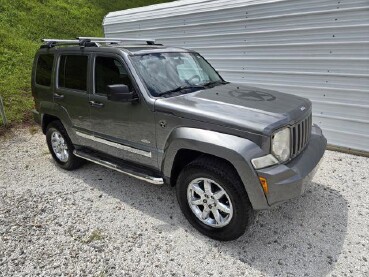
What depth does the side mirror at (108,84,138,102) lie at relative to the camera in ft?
11.0

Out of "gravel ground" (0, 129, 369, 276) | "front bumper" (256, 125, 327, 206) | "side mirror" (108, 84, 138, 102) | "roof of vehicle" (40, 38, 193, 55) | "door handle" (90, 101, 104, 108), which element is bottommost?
"gravel ground" (0, 129, 369, 276)

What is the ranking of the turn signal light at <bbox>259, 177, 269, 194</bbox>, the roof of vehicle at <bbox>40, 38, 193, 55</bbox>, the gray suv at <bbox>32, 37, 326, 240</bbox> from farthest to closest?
1. the roof of vehicle at <bbox>40, 38, 193, 55</bbox>
2. the gray suv at <bbox>32, 37, 326, 240</bbox>
3. the turn signal light at <bbox>259, 177, 269, 194</bbox>

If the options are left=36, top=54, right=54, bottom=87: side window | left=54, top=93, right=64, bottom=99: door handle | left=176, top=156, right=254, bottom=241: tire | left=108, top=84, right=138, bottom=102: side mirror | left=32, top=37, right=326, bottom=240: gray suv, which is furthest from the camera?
left=36, top=54, right=54, bottom=87: side window

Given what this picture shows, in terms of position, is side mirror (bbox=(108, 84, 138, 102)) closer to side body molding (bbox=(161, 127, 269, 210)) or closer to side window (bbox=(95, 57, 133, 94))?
side window (bbox=(95, 57, 133, 94))

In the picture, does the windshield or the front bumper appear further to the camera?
the windshield

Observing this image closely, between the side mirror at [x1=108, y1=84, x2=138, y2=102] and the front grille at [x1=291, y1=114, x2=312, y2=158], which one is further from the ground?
the side mirror at [x1=108, y1=84, x2=138, y2=102]

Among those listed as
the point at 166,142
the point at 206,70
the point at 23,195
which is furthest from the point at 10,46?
the point at 166,142

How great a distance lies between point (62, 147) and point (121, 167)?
5.42ft

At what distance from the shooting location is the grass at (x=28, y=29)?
339 inches

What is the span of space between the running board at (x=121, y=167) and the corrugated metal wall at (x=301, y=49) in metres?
3.57

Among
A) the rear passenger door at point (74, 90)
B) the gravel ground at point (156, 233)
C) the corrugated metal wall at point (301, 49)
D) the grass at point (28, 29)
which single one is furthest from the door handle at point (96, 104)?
the grass at point (28, 29)

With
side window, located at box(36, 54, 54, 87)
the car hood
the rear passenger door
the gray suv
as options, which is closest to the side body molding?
the gray suv

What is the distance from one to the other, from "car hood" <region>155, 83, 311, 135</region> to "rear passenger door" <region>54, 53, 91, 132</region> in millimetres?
1390

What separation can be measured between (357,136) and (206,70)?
291cm
